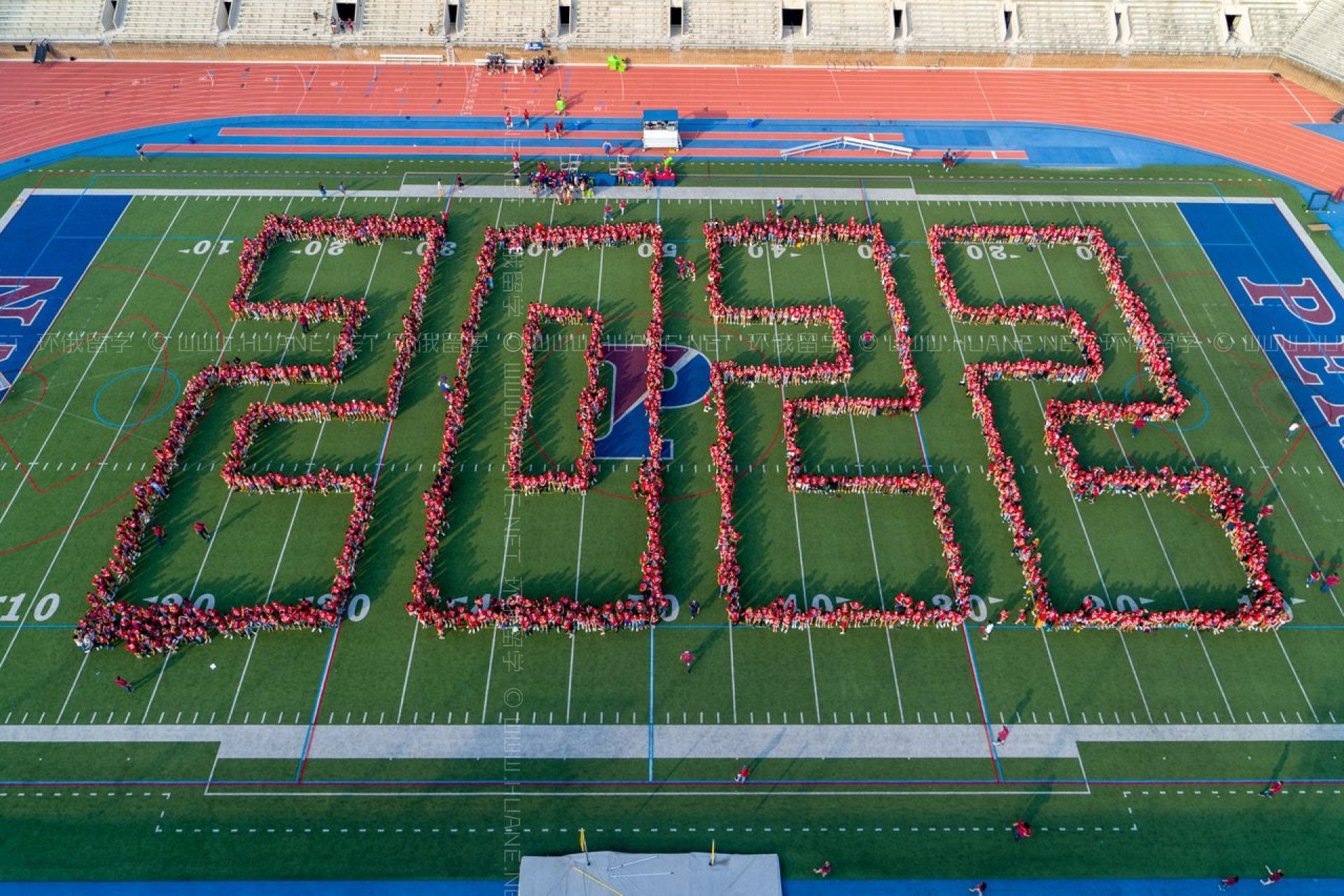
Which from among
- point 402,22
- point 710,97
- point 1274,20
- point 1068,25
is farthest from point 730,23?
point 1274,20

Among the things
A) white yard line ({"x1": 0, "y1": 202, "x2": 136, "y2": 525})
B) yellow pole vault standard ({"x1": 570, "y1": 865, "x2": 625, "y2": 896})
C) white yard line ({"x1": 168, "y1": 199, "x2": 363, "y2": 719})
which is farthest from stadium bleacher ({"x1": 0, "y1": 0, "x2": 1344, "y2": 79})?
yellow pole vault standard ({"x1": 570, "y1": 865, "x2": 625, "y2": 896})

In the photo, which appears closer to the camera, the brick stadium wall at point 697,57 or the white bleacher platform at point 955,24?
the brick stadium wall at point 697,57

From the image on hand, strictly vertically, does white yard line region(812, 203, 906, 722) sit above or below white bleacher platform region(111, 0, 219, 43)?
below

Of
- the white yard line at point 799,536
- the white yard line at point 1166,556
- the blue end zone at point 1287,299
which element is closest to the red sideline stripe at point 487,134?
the white yard line at point 799,536

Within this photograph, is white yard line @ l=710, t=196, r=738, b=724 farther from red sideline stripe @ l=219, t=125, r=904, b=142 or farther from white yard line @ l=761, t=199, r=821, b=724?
red sideline stripe @ l=219, t=125, r=904, b=142

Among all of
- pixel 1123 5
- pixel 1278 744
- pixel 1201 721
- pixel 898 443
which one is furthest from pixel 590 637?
pixel 1123 5

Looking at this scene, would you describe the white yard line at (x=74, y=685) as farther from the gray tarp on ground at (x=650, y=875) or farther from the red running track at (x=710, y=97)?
the red running track at (x=710, y=97)
